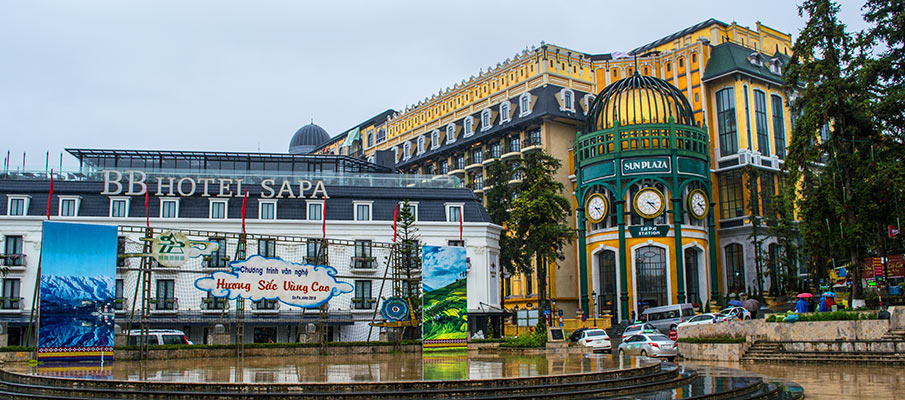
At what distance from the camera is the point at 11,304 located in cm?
4675

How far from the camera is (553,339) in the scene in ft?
120

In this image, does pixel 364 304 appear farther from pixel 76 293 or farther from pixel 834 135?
pixel 834 135

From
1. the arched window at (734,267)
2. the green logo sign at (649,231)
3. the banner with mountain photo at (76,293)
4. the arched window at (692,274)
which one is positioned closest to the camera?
the banner with mountain photo at (76,293)

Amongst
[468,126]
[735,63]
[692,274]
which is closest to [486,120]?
[468,126]

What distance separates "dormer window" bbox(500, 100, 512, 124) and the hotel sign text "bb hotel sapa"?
30084 millimetres

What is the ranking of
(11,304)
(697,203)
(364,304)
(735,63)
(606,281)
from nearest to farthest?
(11,304) < (364,304) < (697,203) < (606,281) < (735,63)

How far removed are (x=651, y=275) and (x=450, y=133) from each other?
31.9 m

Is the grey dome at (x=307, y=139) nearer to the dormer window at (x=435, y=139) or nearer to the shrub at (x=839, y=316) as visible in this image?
the dormer window at (x=435, y=139)

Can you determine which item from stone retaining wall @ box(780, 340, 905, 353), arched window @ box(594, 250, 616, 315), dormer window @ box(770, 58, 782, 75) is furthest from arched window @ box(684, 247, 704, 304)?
stone retaining wall @ box(780, 340, 905, 353)

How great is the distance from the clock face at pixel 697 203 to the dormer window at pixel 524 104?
18.4 m

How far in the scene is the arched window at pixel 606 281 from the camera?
210ft

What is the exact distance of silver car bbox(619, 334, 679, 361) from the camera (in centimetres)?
3319

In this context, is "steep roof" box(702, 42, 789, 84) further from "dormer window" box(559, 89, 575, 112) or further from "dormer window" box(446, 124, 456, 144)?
"dormer window" box(446, 124, 456, 144)

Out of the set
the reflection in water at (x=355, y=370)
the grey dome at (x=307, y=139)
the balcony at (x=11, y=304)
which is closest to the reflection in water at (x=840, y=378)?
the reflection in water at (x=355, y=370)
